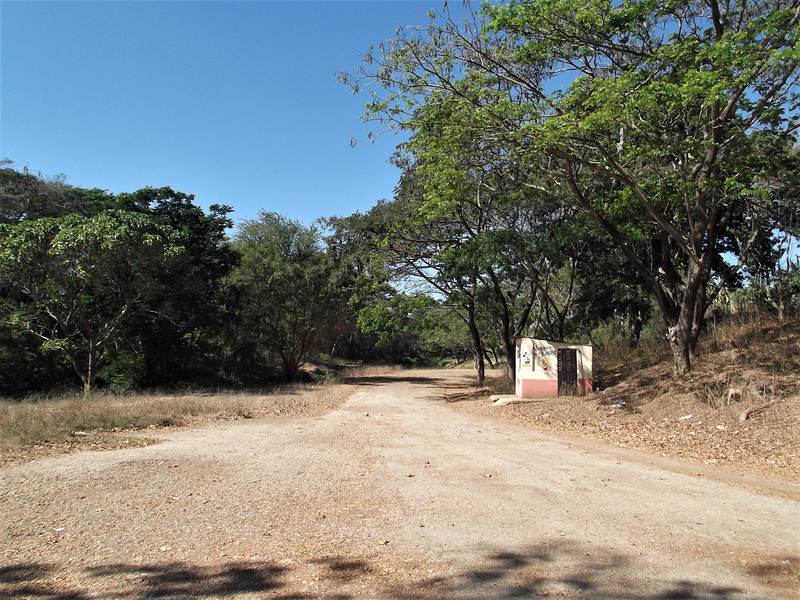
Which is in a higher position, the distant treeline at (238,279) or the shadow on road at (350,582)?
the distant treeline at (238,279)

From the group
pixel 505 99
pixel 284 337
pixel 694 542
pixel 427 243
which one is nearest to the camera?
pixel 694 542

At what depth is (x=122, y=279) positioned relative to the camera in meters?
19.9

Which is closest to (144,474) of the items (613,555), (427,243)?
(613,555)

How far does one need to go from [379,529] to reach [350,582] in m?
1.09

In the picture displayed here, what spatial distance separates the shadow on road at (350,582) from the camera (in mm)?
3459

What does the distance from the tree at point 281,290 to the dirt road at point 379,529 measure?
66.4 feet

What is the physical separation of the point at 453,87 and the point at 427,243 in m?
9.71

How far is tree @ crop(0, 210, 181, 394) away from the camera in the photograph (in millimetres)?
16828

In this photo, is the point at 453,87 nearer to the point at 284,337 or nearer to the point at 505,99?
the point at 505,99

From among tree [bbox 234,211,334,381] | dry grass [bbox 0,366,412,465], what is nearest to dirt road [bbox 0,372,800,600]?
dry grass [bbox 0,366,412,465]

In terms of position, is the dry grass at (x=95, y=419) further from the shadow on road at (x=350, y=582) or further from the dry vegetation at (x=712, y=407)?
the dry vegetation at (x=712, y=407)

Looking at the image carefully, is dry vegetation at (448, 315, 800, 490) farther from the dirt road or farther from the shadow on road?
the shadow on road

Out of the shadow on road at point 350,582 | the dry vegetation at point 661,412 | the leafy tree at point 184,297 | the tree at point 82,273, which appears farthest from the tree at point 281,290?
the shadow on road at point 350,582

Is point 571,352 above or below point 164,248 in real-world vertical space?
below
